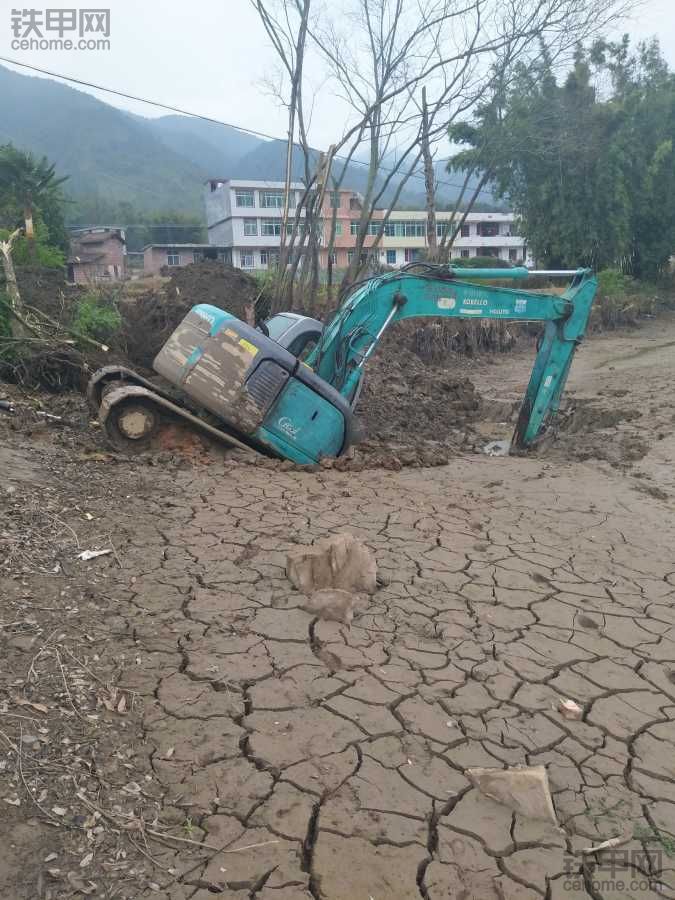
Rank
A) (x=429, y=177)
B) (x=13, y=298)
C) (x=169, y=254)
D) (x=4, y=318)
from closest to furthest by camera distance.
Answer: (x=13, y=298) → (x=4, y=318) → (x=429, y=177) → (x=169, y=254)

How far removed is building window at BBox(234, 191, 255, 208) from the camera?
158ft

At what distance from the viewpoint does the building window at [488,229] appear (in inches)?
2158

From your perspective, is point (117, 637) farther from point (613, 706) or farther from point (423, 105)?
point (423, 105)

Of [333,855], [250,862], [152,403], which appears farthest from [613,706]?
[152,403]

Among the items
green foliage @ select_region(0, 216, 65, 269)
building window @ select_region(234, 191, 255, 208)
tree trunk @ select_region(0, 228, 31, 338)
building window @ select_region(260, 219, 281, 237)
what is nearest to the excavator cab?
tree trunk @ select_region(0, 228, 31, 338)

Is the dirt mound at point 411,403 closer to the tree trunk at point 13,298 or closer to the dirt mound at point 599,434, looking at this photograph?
the dirt mound at point 599,434

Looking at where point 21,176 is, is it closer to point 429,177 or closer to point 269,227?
point 429,177

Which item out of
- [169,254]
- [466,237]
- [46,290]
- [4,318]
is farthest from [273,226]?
[4,318]

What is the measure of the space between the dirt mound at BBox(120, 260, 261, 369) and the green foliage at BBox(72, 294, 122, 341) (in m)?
0.45

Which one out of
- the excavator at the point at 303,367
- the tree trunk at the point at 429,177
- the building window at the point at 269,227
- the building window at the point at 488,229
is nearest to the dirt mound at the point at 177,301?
the excavator at the point at 303,367

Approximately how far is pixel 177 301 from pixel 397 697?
10093 mm

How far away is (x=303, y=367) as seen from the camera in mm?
6613

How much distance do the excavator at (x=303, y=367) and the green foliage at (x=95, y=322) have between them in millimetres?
2868

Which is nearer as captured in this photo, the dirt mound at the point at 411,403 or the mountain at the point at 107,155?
the dirt mound at the point at 411,403
